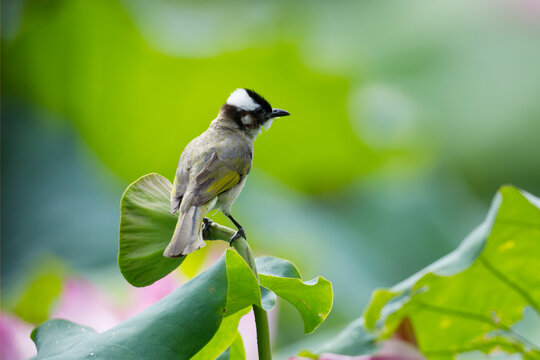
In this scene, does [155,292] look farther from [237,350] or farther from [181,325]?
[181,325]

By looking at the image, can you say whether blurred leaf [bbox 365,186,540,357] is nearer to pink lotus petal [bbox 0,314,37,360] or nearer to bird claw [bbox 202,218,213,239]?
bird claw [bbox 202,218,213,239]

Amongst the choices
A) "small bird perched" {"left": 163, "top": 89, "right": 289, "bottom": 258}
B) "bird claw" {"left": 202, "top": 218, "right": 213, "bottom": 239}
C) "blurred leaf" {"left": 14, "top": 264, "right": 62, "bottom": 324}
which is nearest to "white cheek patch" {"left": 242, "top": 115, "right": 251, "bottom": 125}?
"small bird perched" {"left": 163, "top": 89, "right": 289, "bottom": 258}

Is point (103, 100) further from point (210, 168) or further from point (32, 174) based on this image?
point (210, 168)

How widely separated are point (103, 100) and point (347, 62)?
0.80 m

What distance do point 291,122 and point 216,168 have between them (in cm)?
166

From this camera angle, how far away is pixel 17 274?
232cm

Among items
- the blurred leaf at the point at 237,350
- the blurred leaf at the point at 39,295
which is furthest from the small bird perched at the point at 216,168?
the blurred leaf at the point at 39,295

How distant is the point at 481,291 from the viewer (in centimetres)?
78

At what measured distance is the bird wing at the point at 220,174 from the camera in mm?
485

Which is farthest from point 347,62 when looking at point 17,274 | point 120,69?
point 17,274

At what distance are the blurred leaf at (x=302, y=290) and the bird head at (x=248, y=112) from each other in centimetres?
14

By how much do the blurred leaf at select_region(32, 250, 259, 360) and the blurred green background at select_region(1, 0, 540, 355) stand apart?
1295 millimetres

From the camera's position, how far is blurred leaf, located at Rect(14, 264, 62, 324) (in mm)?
1364

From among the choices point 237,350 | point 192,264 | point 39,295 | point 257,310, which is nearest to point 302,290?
point 257,310
